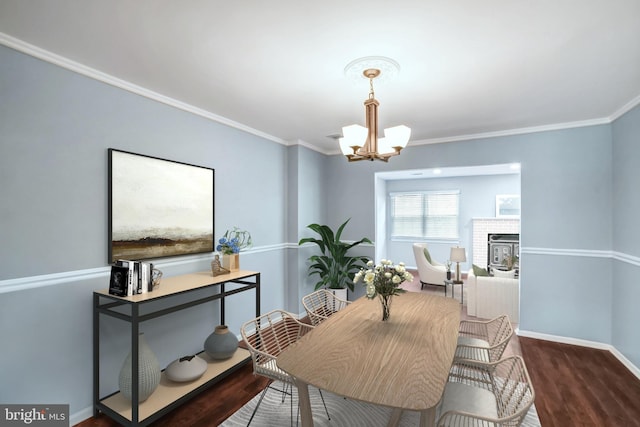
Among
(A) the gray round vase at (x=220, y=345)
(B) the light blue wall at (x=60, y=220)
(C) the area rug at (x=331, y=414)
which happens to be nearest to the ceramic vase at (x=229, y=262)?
(B) the light blue wall at (x=60, y=220)

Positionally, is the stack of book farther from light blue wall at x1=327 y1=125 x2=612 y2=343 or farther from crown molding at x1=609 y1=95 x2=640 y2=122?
crown molding at x1=609 y1=95 x2=640 y2=122

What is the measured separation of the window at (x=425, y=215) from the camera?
736cm

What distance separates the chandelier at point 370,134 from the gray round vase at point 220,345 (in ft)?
6.37

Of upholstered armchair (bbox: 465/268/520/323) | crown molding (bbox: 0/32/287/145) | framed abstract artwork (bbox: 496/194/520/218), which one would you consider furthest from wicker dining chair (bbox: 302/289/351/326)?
framed abstract artwork (bbox: 496/194/520/218)

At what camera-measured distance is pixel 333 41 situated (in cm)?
181

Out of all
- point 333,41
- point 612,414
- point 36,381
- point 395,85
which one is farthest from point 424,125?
point 36,381

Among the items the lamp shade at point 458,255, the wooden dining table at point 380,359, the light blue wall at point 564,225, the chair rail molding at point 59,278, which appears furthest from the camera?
the lamp shade at point 458,255

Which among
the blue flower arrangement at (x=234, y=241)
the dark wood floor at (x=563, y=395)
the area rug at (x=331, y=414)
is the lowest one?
the area rug at (x=331, y=414)

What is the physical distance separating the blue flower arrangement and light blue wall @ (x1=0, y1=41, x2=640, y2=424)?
0.37ft

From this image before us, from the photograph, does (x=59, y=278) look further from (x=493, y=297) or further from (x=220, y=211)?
(x=493, y=297)

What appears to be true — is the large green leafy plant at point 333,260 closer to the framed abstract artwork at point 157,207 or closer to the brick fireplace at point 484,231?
the framed abstract artwork at point 157,207

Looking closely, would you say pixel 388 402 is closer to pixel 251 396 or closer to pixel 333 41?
pixel 251 396

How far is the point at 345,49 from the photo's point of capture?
1900 millimetres

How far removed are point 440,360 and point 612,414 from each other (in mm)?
1777
